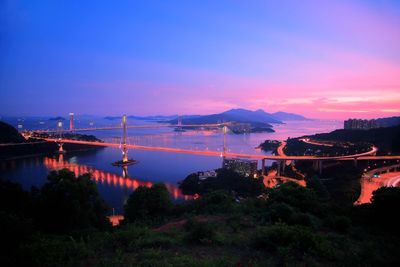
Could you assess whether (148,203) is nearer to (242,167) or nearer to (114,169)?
(242,167)

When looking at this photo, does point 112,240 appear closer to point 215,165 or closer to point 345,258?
point 345,258

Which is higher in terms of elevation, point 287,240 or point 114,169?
point 287,240

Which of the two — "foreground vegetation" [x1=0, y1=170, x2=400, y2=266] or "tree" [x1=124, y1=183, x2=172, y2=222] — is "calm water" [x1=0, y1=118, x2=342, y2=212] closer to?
"tree" [x1=124, y1=183, x2=172, y2=222]

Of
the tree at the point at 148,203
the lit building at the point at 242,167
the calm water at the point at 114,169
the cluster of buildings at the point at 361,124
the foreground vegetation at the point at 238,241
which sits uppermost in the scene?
the cluster of buildings at the point at 361,124

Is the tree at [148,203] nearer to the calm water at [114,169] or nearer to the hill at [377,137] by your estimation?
the calm water at [114,169]

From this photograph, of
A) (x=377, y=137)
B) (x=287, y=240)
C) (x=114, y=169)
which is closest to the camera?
(x=287, y=240)

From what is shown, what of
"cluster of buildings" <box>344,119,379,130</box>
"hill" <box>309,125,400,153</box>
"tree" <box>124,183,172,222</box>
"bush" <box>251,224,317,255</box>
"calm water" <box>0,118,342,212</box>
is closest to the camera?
"bush" <box>251,224,317,255</box>

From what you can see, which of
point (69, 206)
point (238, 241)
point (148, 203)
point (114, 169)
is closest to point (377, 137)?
point (114, 169)

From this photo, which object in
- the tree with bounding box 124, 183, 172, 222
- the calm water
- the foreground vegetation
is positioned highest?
the foreground vegetation

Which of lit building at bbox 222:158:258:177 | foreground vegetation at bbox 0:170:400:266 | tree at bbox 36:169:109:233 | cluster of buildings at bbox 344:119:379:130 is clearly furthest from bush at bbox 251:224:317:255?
cluster of buildings at bbox 344:119:379:130

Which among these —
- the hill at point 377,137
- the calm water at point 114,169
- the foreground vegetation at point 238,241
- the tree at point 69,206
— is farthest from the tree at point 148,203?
the hill at point 377,137

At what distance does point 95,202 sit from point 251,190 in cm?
576

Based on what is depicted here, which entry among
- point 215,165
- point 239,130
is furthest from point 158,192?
point 239,130

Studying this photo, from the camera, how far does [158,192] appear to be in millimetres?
5223
